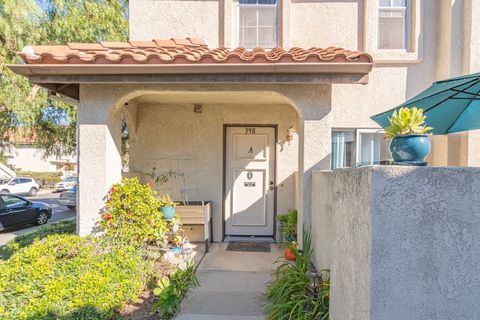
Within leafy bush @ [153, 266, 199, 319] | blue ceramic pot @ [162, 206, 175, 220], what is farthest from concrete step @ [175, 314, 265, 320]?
blue ceramic pot @ [162, 206, 175, 220]

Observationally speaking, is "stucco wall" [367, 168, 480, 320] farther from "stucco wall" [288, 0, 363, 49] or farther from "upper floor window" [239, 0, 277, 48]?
"upper floor window" [239, 0, 277, 48]

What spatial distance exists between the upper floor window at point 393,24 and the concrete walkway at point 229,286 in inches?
224

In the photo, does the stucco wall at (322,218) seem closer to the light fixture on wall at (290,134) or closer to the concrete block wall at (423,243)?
the concrete block wall at (423,243)

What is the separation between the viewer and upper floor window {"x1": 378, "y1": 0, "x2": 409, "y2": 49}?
729cm

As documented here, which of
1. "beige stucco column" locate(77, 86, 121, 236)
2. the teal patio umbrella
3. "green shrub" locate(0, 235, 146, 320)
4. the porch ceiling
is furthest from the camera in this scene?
the porch ceiling

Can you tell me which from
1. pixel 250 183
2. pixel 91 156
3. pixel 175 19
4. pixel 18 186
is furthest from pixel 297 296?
pixel 18 186

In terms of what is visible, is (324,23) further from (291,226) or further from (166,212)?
(166,212)

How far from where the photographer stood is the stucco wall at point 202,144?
7.91 meters

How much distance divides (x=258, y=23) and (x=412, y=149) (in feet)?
20.6

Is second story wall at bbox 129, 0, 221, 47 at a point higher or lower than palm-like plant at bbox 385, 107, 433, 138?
higher

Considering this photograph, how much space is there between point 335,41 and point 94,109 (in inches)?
224

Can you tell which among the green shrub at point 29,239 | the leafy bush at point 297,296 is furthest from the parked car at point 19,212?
the leafy bush at point 297,296

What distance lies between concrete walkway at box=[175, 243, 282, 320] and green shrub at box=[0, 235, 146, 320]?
95 cm

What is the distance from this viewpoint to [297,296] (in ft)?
13.9
